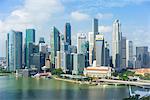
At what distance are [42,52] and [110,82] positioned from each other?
502 cm

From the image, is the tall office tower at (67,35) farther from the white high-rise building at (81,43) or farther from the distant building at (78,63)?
the distant building at (78,63)

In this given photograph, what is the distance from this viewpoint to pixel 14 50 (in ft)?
37.8

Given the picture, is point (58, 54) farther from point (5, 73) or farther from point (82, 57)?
point (5, 73)

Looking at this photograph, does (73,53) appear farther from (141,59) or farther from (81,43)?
(141,59)

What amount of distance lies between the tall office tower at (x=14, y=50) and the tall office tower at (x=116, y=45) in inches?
118

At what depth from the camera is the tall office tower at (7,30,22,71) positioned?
37.2ft

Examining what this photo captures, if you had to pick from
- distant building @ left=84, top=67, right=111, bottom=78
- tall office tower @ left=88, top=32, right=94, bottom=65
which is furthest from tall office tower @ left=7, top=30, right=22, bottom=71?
distant building @ left=84, top=67, right=111, bottom=78

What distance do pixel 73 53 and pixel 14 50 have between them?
1959 millimetres

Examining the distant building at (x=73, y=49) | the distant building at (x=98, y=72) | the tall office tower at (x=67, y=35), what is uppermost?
the tall office tower at (x=67, y=35)

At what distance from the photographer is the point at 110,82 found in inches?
309

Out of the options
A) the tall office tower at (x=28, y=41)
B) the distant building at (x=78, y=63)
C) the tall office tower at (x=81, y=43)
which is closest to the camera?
the distant building at (x=78, y=63)

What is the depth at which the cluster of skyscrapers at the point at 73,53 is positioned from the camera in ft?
35.5

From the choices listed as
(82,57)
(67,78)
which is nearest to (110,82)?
(67,78)

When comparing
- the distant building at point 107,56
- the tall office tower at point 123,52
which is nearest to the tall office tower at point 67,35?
the distant building at point 107,56
